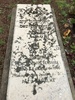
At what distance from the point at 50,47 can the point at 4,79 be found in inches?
43.4

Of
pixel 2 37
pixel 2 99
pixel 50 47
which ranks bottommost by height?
pixel 2 99

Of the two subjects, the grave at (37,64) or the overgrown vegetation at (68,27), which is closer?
the grave at (37,64)

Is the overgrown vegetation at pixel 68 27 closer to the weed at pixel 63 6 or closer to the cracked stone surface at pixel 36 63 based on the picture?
the weed at pixel 63 6

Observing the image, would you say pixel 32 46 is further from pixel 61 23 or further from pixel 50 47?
pixel 61 23

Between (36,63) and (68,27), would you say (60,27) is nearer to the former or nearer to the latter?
(68,27)

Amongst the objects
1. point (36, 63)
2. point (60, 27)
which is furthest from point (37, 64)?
point (60, 27)

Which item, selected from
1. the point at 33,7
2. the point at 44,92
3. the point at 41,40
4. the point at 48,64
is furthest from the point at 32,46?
the point at 33,7

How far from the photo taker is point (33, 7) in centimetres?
574

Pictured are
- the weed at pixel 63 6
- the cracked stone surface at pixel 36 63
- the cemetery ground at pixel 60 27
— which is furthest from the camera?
the weed at pixel 63 6

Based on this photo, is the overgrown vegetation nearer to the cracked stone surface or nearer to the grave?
the grave

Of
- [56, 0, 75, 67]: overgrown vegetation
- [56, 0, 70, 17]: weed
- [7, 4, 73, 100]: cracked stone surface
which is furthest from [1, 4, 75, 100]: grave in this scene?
[56, 0, 70, 17]: weed

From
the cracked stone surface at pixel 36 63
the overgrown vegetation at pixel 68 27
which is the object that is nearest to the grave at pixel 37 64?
the cracked stone surface at pixel 36 63

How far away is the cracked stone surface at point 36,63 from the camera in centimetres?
354

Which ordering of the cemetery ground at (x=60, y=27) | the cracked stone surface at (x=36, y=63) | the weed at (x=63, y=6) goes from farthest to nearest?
the weed at (x=63, y=6), the cemetery ground at (x=60, y=27), the cracked stone surface at (x=36, y=63)
